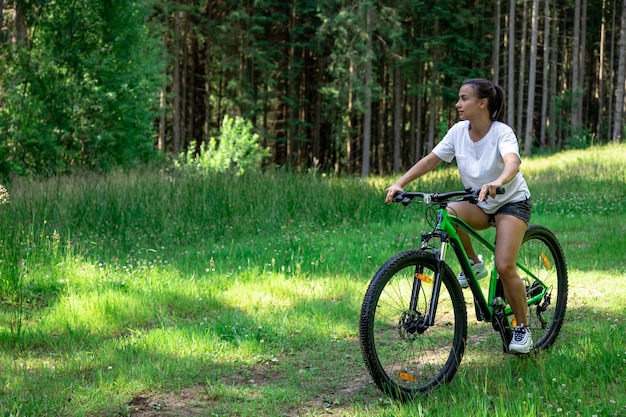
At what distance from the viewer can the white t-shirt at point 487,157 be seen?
14.9 feet

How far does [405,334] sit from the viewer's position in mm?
4250

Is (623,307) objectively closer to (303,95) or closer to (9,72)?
(9,72)

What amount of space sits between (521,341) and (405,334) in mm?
932

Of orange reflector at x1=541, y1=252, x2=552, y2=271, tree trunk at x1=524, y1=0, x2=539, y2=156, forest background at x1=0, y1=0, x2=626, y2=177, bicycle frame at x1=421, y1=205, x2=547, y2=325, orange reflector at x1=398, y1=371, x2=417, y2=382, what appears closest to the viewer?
orange reflector at x1=398, y1=371, x2=417, y2=382

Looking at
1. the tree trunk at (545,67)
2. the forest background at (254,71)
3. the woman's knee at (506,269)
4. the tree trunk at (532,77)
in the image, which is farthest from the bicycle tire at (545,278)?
the tree trunk at (545,67)

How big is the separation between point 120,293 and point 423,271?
365cm

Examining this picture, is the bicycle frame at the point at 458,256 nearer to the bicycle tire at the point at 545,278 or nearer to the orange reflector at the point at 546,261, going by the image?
the bicycle tire at the point at 545,278

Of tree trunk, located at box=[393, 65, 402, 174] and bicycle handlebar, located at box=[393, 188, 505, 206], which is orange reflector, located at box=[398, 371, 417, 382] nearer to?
bicycle handlebar, located at box=[393, 188, 505, 206]

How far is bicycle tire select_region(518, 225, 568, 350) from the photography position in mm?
5180

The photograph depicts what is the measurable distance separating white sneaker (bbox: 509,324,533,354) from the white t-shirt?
2.88 feet

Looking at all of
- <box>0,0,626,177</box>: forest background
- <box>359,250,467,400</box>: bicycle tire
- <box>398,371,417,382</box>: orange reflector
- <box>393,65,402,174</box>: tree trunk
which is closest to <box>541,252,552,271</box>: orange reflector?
<box>359,250,467,400</box>: bicycle tire

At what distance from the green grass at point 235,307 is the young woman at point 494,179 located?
58 cm

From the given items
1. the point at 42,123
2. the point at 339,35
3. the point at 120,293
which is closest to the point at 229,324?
the point at 120,293

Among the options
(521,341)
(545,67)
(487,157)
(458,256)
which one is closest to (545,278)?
(521,341)
